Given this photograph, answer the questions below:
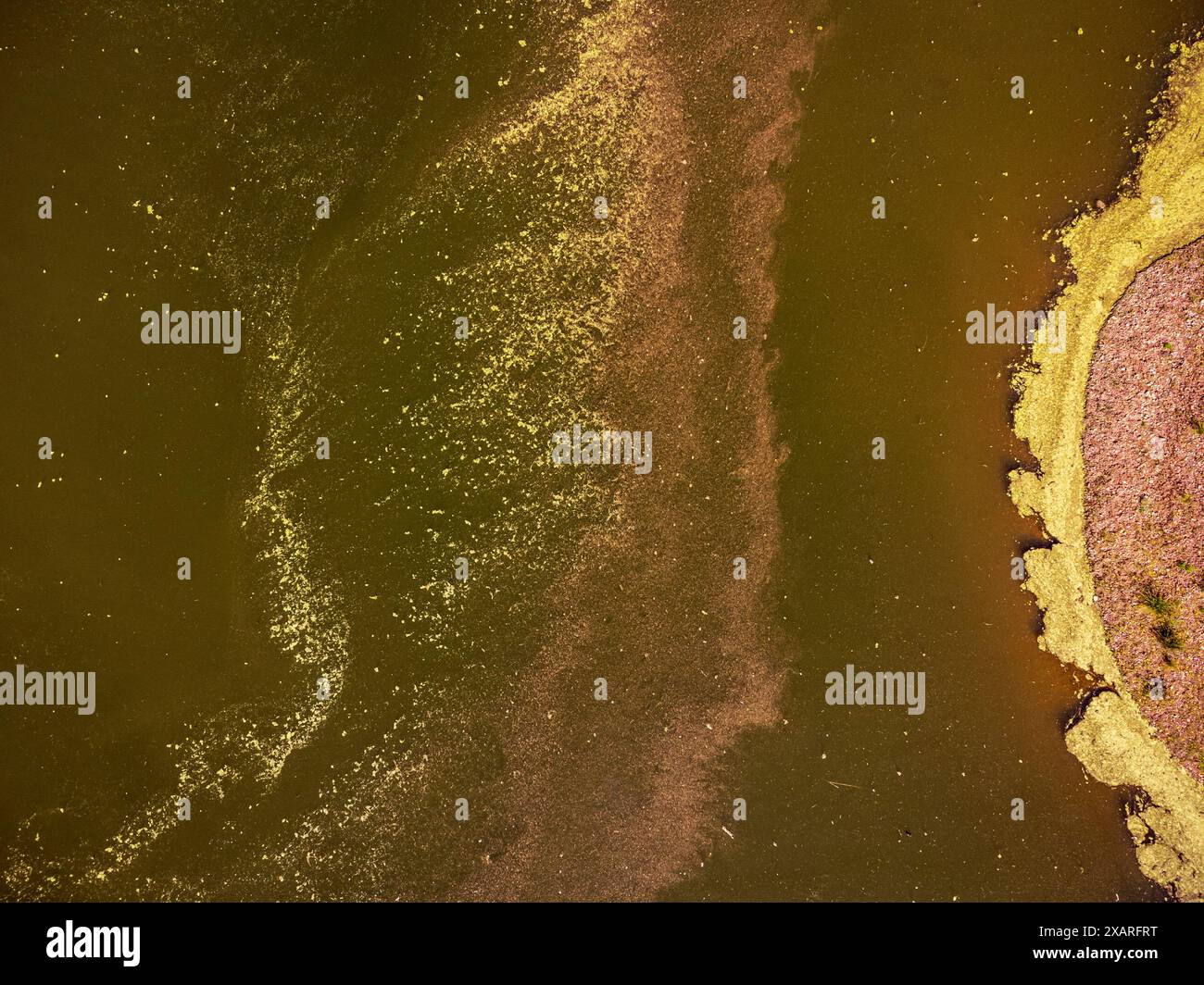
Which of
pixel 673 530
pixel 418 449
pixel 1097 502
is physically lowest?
pixel 673 530

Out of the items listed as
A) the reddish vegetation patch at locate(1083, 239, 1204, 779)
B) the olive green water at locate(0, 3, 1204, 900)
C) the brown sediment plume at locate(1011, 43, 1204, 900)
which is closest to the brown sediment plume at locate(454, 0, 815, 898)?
the olive green water at locate(0, 3, 1204, 900)

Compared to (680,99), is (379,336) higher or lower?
lower

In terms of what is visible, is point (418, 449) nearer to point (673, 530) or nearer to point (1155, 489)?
point (673, 530)

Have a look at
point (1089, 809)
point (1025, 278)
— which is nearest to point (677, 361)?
point (1025, 278)

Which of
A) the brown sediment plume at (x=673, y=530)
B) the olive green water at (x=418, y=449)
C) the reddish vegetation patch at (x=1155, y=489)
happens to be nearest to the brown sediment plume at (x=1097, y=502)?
the reddish vegetation patch at (x=1155, y=489)

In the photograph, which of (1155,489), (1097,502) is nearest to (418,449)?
(1097,502)

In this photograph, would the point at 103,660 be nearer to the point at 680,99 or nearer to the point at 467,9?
the point at 467,9
